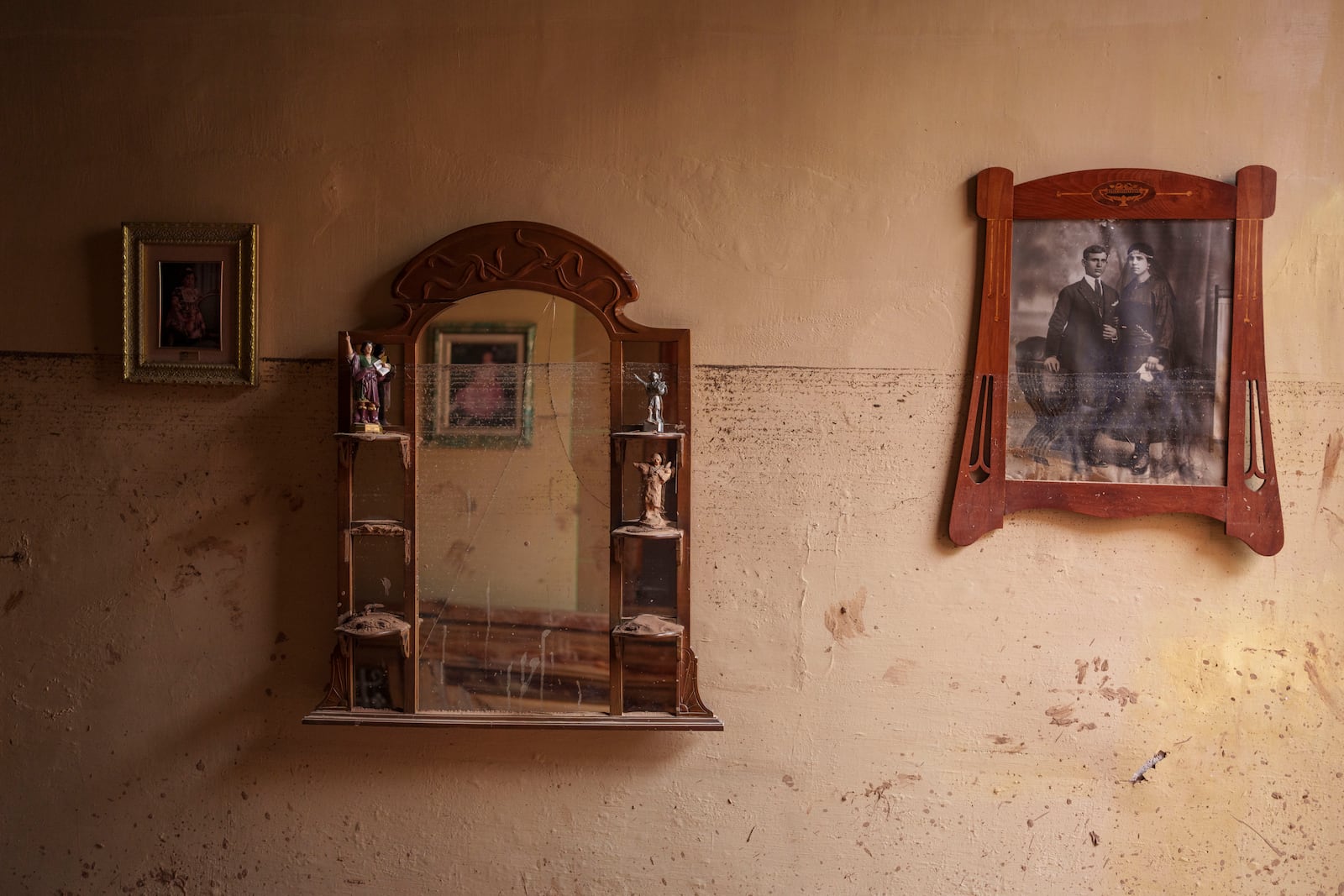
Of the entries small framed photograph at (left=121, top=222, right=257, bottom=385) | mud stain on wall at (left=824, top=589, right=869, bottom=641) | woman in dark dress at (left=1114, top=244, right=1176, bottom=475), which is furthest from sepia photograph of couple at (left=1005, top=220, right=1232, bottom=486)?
small framed photograph at (left=121, top=222, right=257, bottom=385)

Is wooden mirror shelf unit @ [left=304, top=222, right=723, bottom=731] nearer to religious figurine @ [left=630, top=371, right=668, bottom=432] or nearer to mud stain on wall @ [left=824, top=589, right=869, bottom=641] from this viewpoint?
religious figurine @ [left=630, top=371, right=668, bottom=432]

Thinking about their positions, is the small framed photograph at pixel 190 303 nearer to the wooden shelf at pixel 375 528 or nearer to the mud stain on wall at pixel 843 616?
the wooden shelf at pixel 375 528

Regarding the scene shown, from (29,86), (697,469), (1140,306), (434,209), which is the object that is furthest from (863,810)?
(29,86)

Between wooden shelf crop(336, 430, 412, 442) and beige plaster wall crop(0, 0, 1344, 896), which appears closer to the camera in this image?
wooden shelf crop(336, 430, 412, 442)

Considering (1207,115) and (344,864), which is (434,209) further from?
(1207,115)

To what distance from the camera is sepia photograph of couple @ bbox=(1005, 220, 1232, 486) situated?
81.2 inches

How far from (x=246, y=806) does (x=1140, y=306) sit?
2.80 m

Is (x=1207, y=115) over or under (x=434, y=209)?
over

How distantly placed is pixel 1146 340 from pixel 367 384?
2065 mm

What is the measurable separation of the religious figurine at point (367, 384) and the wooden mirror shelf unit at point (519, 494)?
3 cm

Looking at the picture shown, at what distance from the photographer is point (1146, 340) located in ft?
6.78

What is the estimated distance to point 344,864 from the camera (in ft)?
7.03

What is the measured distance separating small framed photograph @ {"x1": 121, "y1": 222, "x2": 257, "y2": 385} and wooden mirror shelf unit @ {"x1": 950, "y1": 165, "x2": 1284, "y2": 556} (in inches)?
78.8

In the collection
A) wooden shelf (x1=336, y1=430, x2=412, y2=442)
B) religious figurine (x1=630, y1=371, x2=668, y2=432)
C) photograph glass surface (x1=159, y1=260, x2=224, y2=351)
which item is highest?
→ photograph glass surface (x1=159, y1=260, x2=224, y2=351)
